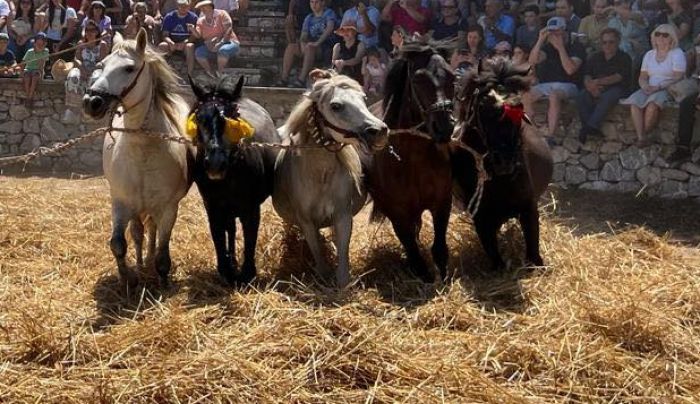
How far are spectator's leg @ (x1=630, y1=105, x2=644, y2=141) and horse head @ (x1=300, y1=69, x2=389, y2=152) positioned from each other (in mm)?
5427

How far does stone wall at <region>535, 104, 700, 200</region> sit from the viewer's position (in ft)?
34.7

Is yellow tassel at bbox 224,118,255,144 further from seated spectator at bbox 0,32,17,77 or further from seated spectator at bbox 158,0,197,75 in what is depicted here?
seated spectator at bbox 0,32,17,77

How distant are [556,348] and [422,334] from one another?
735 mm

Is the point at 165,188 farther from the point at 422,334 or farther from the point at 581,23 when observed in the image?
the point at 581,23

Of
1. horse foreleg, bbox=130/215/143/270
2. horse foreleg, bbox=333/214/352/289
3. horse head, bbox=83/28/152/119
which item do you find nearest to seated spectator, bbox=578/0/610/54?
horse foreleg, bbox=333/214/352/289

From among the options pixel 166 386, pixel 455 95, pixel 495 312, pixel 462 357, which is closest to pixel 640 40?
pixel 455 95

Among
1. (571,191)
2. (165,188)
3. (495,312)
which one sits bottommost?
(571,191)

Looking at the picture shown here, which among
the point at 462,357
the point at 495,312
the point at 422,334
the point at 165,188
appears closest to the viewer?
the point at 462,357

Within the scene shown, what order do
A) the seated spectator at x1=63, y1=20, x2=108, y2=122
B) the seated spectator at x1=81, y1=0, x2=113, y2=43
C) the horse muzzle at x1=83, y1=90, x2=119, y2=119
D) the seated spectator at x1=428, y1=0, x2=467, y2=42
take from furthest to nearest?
1. the seated spectator at x1=81, y1=0, x2=113, y2=43
2. the seated spectator at x1=63, y1=20, x2=108, y2=122
3. the seated spectator at x1=428, y1=0, x2=467, y2=42
4. the horse muzzle at x1=83, y1=90, x2=119, y2=119

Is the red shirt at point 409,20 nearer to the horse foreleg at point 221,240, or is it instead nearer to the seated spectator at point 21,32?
the seated spectator at point 21,32

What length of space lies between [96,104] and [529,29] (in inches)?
278

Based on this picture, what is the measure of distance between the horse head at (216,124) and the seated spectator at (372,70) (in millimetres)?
5927

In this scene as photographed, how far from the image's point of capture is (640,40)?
11.0 meters

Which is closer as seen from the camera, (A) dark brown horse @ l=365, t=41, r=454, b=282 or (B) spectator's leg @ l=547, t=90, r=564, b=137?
(A) dark brown horse @ l=365, t=41, r=454, b=282
